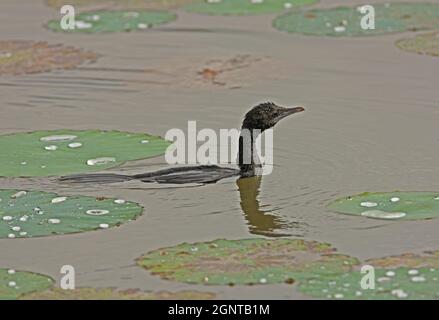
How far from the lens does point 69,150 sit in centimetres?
1191

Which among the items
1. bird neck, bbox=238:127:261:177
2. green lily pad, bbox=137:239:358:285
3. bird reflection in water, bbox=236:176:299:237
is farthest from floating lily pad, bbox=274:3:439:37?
green lily pad, bbox=137:239:358:285

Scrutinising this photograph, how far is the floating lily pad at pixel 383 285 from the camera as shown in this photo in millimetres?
8641

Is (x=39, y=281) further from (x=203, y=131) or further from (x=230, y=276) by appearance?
(x=203, y=131)

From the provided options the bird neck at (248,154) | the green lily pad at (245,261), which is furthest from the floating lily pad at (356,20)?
the green lily pad at (245,261)

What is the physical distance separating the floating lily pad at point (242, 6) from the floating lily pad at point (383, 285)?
849cm

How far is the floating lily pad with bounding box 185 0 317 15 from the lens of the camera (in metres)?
17.1

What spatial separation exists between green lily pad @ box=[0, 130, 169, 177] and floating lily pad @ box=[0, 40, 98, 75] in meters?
2.85

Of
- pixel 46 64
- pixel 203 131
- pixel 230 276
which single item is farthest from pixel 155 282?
pixel 46 64

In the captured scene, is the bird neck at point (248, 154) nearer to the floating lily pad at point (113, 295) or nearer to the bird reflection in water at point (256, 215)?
the bird reflection in water at point (256, 215)

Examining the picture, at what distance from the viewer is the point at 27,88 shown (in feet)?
47.3

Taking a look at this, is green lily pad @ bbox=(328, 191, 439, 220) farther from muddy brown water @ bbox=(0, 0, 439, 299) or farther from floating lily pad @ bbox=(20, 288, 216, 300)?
floating lily pad @ bbox=(20, 288, 216, 300)

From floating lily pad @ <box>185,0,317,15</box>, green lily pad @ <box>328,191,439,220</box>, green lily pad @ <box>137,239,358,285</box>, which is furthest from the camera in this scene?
floating lily pad @ <box>185,0,317,15</box>

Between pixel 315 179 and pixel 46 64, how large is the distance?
16.2 feet

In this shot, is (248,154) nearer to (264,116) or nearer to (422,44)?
(264,116)
